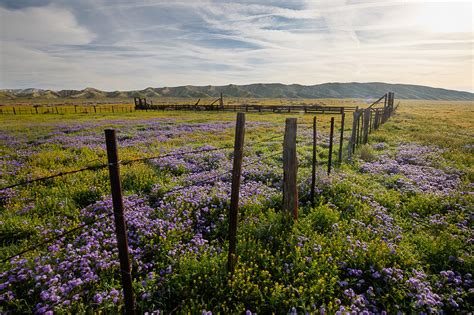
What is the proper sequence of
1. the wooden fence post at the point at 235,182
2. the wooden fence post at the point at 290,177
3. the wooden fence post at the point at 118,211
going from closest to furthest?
the wooden fence post at the point at 118,211, the wooden fence post at the point at 235,182, the wooden fence post at the point at 290,177

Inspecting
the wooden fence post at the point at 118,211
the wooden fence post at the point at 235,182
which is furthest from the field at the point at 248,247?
the wooden fence post at the point at 118,211

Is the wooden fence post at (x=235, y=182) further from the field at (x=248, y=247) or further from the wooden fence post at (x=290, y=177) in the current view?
the wooden fence post at (x=290, y=177)

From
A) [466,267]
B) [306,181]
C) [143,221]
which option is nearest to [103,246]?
[143,221]

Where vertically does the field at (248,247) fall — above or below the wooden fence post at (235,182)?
below

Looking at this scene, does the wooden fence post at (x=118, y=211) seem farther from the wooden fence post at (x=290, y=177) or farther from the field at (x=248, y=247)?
the wooden fence post at (x=290, y=177)

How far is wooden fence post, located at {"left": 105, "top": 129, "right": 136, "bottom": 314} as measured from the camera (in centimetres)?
271

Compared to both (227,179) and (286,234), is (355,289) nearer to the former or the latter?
(286,234)

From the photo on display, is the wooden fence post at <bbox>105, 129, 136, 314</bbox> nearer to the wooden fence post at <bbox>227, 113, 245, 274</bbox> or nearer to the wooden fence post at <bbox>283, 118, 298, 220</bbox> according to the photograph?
the wooden fence post at <bbox>227, 113, 245, 274</bbox>

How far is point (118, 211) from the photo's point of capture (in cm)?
297

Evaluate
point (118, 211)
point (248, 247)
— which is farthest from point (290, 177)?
point (118, 211)

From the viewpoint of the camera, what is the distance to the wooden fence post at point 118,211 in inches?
107

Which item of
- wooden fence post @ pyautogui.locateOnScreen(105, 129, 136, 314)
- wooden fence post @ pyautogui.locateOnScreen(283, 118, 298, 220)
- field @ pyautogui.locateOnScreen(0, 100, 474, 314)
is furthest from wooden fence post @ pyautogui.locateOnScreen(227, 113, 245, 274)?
wooden fence post @ pyautogui.locateOnScreen(283, 118, 298, 220)

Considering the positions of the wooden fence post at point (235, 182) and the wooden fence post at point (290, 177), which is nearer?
the wooden fence post at point (235, 182)

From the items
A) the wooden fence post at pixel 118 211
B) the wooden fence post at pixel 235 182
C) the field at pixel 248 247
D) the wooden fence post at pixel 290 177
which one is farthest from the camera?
the wooden fence post at pixel 290 177
